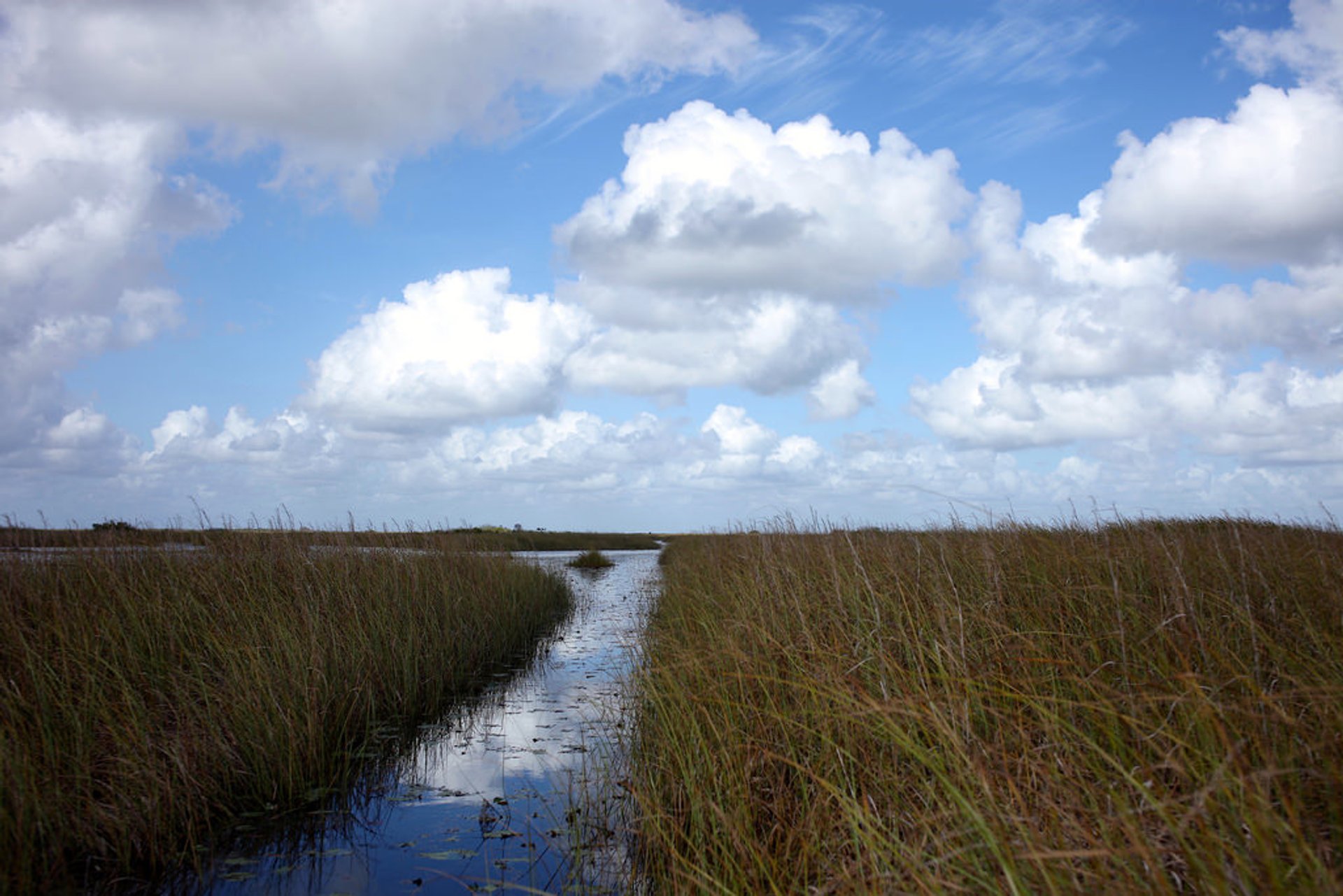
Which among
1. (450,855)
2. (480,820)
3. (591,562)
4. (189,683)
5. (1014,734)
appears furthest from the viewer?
(591,562)

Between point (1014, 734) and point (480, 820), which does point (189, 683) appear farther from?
point (1014, 734)

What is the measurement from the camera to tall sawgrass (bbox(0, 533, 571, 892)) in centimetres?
426

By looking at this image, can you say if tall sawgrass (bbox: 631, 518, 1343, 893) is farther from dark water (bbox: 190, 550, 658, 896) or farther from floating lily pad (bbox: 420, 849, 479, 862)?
floating lily pad (bbox: 420, 849, 479, 862)

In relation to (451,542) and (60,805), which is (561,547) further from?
(60,805)

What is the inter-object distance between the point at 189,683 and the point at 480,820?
2905mm

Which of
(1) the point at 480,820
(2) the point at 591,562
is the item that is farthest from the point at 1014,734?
(2) the point at 591,562

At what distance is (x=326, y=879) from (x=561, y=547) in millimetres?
58315

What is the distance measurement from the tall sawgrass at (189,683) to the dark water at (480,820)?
49 centimetres

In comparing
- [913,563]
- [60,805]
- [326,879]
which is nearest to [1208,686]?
[913,563]

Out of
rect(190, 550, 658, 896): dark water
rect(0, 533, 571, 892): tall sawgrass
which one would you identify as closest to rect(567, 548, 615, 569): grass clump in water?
rect(0, 533, 571, 892): tall sawgrass

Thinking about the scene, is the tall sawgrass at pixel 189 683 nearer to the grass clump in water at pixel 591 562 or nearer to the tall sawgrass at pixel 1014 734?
the tall sawgrass at pixel 1014 734

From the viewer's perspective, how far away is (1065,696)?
3.84 metres

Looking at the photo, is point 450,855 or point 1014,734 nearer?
point 1014,734

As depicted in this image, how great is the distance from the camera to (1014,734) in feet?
11.6
